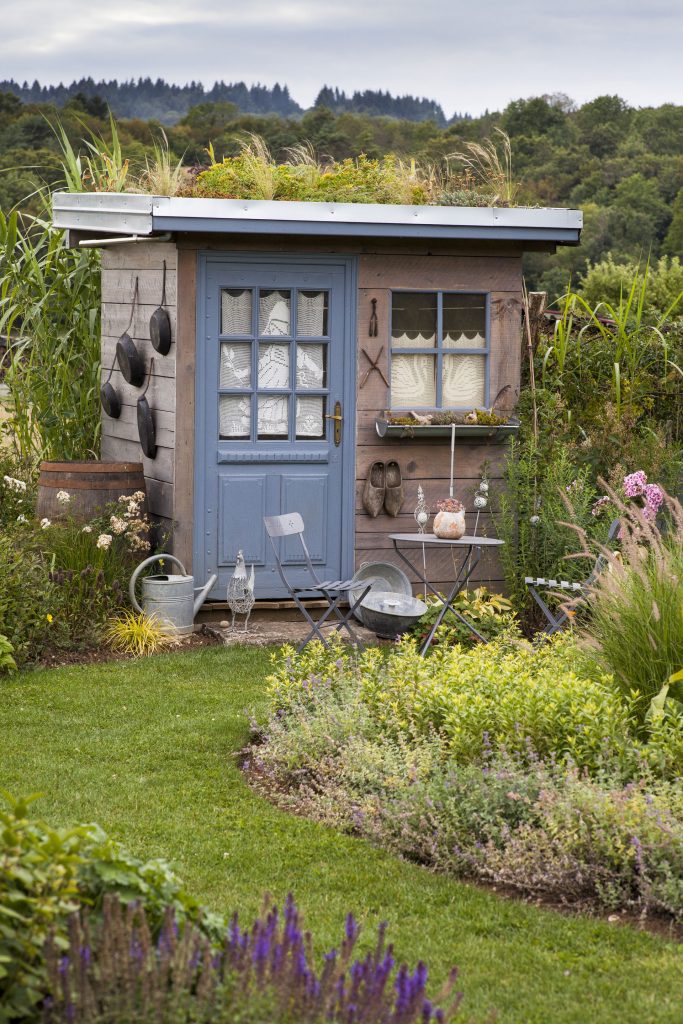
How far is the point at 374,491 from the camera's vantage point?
874 centimetres

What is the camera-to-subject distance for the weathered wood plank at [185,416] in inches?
328

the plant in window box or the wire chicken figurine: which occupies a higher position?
the plant in window box

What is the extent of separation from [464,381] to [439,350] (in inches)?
11.8

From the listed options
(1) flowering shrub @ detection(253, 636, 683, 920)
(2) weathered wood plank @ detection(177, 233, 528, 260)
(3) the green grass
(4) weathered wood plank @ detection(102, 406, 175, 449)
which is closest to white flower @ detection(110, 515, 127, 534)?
(4) weathered wood plank @ detection(102, 406, 175, 449)

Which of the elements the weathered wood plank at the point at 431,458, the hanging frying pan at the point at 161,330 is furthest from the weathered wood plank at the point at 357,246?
the weathered wood plank at the point at 431,458

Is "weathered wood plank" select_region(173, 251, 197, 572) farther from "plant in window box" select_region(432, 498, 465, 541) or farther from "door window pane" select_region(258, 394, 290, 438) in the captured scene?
"plant in window box" select_region(432, 498, 465, 541)

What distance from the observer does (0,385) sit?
11.1 m

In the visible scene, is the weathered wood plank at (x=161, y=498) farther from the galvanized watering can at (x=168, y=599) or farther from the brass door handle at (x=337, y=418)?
the brass door handle at (x=337, y=418)

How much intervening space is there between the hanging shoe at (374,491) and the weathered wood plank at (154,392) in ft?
4.58

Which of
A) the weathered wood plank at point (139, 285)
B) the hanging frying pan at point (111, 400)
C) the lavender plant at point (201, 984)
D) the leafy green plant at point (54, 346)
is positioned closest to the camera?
the lavender plant at point (201, 984)

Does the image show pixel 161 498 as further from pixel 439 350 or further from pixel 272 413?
pixel 439 350

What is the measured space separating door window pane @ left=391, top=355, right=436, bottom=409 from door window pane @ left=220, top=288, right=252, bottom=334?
3.43 feet

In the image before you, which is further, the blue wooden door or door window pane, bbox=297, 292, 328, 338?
door window pane, bbox=297, 292, 328, 338

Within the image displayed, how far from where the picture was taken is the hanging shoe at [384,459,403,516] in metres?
8.79
